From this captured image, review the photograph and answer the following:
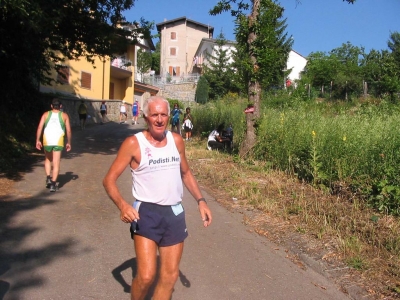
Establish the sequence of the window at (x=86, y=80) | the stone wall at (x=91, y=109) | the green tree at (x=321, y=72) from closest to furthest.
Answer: the stone wall at (x=91, y=109), the window at (x=86, y=80), the green tree at (x=321, y=72)

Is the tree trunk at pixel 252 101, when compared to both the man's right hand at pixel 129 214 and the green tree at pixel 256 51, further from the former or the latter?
the man's right hand at pixel 129 214

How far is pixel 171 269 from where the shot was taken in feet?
11.7

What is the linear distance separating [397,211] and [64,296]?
470 centimetres

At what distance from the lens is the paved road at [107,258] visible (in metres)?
4.49

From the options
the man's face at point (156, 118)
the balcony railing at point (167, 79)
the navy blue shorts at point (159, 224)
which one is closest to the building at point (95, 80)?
the balcony railing at point (167, 79)

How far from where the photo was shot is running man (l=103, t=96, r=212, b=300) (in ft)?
11.4

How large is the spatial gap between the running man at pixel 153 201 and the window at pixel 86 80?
30.7 metres

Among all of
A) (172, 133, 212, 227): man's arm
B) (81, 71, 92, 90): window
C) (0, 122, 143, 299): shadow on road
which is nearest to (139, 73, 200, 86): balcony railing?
(81, 71, 92, 90): window

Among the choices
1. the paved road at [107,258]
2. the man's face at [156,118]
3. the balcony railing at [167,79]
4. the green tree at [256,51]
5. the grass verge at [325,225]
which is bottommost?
the paved road at [107,258]

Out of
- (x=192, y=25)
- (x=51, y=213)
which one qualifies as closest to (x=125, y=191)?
(x=51, y=213)

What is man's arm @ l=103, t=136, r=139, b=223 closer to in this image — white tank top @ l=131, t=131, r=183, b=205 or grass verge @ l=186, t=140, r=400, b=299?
white tank top @ l=131, t=131, r=183, b=205

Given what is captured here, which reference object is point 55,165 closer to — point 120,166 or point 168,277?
point 120,166

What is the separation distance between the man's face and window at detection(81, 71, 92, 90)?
30.7 metres

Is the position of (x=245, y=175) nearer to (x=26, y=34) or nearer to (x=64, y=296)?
(x=64, y=296)
